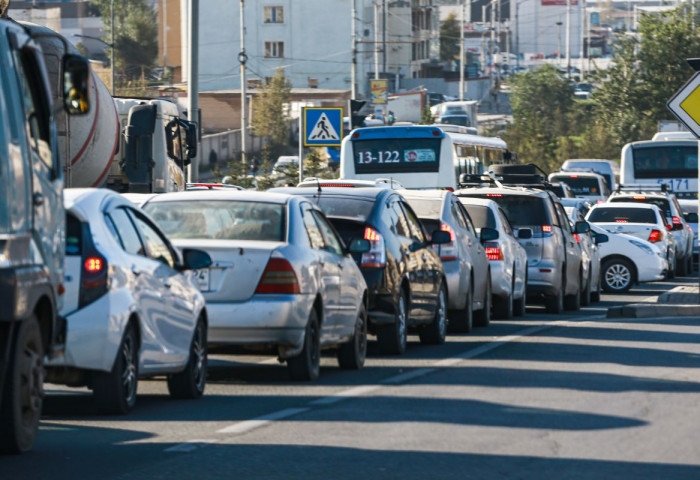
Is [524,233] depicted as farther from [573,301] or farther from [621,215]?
[621,215]

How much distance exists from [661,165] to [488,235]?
31939 millimetres

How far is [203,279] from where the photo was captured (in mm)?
12516

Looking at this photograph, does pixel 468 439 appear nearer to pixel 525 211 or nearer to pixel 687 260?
pixel 525 211

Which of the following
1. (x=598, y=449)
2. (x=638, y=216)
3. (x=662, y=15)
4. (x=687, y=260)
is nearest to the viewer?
(x=598, y=449)

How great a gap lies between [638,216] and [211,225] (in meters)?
21.5

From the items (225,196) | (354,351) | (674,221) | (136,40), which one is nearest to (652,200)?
(674,221)

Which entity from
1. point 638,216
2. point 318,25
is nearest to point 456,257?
point 638,216

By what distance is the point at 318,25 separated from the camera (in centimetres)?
11112

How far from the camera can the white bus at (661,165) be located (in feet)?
167

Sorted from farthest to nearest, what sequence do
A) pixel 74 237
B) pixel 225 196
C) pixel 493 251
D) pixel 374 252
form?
pixel 493 251, pixel 374 252, pixel 225 196, pixel 74 237

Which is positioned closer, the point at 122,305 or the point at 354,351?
the point at 122,305

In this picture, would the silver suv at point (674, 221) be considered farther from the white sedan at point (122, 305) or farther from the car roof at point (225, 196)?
the white sedan at point (122, 305)

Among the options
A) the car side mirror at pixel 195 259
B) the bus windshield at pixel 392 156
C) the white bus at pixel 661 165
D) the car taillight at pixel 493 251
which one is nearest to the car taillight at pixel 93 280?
the car side mirror at pixel 195 259

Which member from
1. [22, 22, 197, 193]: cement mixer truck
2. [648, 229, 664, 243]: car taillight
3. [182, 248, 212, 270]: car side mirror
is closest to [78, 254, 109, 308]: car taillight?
[182, 248, 212, 270]: car side mirror
